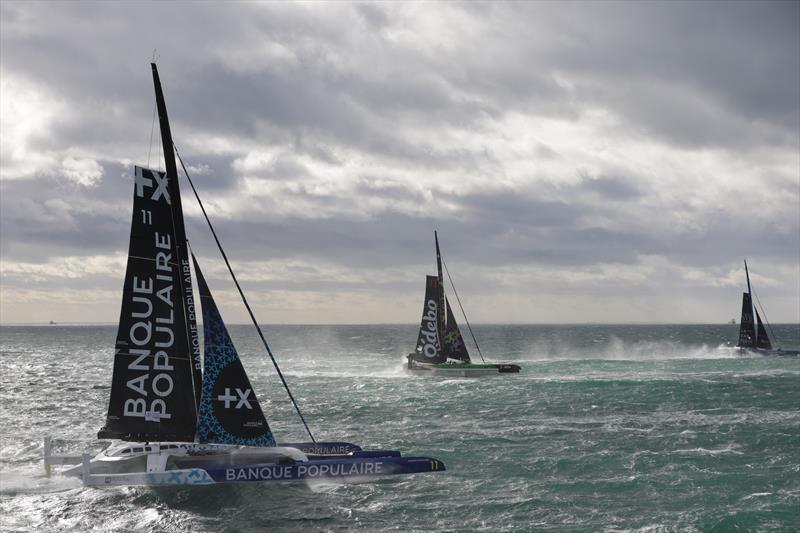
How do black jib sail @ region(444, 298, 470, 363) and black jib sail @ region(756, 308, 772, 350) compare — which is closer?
black jib sail @ region(444, 298, 470, 363)

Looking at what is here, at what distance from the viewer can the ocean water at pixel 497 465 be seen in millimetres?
18453

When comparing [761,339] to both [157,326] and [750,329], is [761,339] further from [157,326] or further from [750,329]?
[157,326]

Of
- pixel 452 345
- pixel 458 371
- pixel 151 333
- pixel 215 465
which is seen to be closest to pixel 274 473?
pixel 215 465

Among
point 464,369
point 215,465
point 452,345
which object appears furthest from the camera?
point 452,345

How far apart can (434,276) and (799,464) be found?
118 feet

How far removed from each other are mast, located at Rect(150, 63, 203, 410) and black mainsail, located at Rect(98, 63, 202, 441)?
0.09 feet

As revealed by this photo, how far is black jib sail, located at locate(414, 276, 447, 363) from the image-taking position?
56.9 m

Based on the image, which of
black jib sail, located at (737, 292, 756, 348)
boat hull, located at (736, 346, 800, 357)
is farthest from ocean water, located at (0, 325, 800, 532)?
black jib sail, located at (737, 292, 756, 348)

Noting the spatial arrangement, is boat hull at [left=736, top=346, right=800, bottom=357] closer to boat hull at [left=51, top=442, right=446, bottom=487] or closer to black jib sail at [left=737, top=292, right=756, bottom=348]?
black jib sail at [left=737, top=292, right=756, bottom=348]

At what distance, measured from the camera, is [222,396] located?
20.4 meters

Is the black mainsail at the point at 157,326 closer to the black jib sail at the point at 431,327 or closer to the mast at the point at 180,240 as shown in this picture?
the mast at the point at 180,240

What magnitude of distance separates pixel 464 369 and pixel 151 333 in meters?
37.8

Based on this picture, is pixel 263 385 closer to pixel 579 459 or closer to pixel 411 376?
pixel 411 376

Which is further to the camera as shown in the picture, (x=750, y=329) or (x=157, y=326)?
(x=750, y=329)
